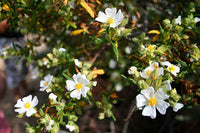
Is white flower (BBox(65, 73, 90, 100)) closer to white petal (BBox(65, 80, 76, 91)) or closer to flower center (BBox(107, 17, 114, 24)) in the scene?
white petal (BBox(65, 80, 76, 91))

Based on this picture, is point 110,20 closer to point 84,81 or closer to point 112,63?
point 84,81

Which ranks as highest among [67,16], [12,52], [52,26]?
[67,16]

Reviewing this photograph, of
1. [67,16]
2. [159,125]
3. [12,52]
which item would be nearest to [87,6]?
[67,16]

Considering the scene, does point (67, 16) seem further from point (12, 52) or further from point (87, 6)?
point (12, 52)

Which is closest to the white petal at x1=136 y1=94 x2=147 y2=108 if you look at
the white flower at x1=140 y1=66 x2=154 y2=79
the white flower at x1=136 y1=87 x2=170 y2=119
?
the white flower at x1=136 y1=87 x2=170 y2=119

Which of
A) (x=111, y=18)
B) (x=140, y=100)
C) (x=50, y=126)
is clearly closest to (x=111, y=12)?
(x=111, y=18)

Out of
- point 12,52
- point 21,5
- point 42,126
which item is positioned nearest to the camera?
point 42,126

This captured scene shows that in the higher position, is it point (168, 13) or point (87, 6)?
point (87, 6)

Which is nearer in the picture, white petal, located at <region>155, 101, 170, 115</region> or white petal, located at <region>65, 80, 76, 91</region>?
white petal, located at <region>155, 101, 170, 115</region>
